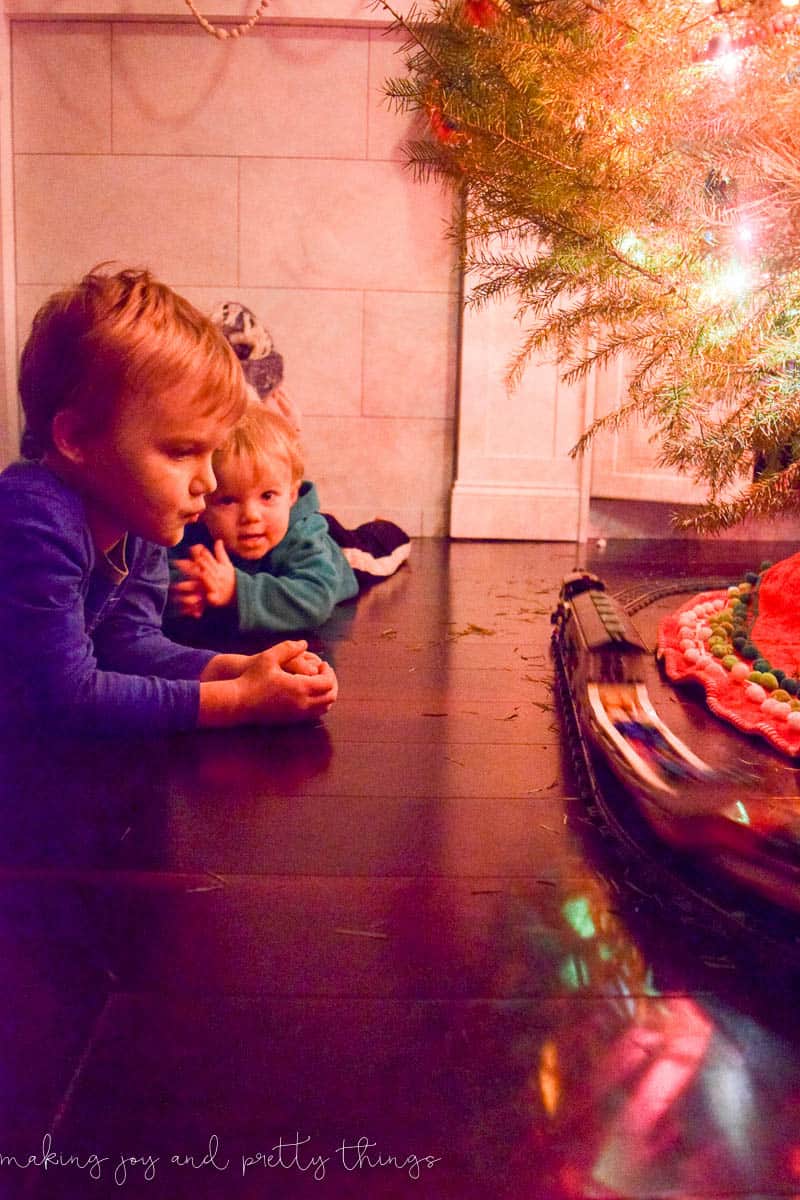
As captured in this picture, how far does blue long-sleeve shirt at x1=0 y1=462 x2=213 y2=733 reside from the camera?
0.99 m

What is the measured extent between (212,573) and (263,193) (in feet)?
5.15

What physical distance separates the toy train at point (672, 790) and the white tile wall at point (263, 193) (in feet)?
5.60

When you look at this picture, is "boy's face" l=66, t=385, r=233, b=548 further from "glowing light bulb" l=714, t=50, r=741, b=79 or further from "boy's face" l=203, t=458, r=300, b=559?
"glowing light bulb" l=714, t=50, r=741, b=79

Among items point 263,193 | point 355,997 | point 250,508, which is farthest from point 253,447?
point 263,193

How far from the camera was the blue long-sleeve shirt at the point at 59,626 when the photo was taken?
993mm

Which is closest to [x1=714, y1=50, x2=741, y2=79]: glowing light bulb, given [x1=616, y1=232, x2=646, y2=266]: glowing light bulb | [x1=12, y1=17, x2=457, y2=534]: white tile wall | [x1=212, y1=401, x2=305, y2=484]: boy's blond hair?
[x1=616, y1=232, x2=646, y2=266]: glowing light bulb

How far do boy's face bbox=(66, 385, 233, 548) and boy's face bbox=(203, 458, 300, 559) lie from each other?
491 mm

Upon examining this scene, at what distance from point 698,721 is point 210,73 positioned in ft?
7.27

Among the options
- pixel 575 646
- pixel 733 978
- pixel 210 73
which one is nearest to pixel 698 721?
pixel 575 646

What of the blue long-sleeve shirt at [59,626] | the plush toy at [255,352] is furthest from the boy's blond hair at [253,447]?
the plush toy at [255,352]

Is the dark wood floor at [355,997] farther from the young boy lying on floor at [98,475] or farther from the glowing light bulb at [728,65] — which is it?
the glowing light bulb at [728,65]

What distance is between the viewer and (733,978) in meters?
0.65

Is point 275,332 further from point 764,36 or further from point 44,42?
point 764,36

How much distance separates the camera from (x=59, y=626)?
1.01 metres
